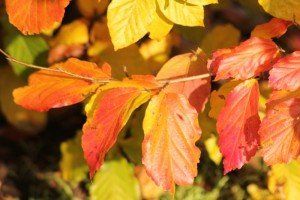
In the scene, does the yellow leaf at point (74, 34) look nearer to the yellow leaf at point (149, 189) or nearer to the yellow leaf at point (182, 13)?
the yellow leaf at point (149, 189)

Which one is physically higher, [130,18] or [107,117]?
[130,18]

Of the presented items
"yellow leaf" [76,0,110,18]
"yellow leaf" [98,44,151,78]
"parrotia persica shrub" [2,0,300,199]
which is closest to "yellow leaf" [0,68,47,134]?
"yellow leaf" [76,0,110,18]

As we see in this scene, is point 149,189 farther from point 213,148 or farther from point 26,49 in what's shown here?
point 26,49

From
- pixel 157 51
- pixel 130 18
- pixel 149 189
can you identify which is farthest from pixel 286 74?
pixel 149 189

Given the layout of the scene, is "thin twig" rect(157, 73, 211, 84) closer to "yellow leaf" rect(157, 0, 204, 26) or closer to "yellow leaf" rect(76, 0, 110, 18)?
"yellow leaf" rect(157, 0, 204, 26)

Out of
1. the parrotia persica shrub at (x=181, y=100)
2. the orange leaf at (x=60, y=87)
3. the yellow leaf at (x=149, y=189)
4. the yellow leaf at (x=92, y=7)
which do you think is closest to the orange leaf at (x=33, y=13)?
the parrotia persica shrub at (x=181, y=100)

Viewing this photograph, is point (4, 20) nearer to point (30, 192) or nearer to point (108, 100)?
point (30, 192)
